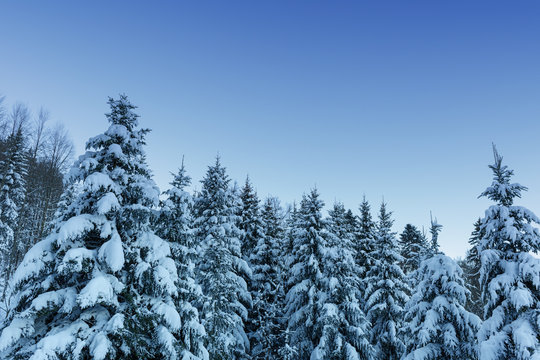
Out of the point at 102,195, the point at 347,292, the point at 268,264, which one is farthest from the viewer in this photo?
the point at 268,264

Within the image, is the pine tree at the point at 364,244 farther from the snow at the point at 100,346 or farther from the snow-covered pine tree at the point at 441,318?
the snow at the point at 100,346

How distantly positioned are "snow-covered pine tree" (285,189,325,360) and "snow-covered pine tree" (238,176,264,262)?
4345 mm

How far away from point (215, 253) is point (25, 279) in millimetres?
9970

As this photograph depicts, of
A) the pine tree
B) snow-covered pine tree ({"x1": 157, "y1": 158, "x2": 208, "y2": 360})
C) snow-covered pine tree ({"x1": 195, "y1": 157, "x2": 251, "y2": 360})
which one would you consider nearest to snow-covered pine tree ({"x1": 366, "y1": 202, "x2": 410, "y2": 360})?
the pine tree

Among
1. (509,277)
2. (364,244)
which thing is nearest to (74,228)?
(509,277)

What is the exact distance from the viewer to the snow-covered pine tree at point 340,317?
18188mm

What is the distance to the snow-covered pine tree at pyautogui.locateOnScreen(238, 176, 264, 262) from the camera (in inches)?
1045

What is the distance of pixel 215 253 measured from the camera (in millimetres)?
18297

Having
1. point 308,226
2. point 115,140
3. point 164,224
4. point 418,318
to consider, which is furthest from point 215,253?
point 418,318

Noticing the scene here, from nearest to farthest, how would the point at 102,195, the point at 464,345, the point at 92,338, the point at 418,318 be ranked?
the point at 92,338
the point at 102,195
the point at 464,345
the point at 418,318

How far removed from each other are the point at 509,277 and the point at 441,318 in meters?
4.33

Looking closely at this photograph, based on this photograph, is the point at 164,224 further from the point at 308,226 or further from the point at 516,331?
the point at 516,331

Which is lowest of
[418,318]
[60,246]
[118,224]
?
[418,318]

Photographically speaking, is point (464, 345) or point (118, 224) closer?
point (118, 224)
